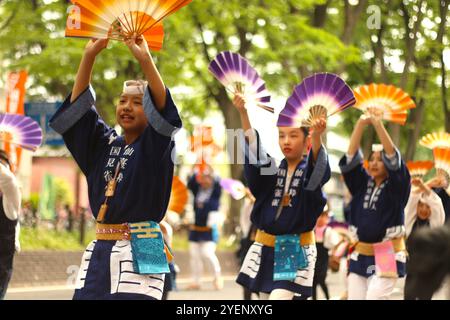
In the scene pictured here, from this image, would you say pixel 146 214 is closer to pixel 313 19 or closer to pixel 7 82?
pixel 7 82

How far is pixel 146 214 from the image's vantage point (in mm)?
6254

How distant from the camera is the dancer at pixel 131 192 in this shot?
6.12 meters

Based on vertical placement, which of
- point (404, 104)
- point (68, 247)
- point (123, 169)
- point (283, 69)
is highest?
point (283, 69)

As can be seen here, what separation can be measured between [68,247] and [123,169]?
1314 centimetres

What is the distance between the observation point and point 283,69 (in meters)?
21.8

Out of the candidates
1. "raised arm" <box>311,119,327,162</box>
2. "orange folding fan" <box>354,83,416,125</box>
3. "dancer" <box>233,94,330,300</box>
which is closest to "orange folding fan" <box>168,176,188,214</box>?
"orange folding fan" <box>354,83,416,125</box>

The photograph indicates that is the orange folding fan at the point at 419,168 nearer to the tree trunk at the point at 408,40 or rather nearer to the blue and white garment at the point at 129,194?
the blue and white garment at the point at 129,194

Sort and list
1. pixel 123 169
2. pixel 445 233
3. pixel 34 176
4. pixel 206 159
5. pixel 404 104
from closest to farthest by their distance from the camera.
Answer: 1. pixel 445 233
2. pixel 123 169
3. pixel 404 104
4. pixel 206 159
5. pixel 34 176

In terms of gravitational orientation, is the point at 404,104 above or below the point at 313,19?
below

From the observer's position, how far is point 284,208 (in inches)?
340

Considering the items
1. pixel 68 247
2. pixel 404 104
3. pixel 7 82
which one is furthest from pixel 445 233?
pixel 68 247

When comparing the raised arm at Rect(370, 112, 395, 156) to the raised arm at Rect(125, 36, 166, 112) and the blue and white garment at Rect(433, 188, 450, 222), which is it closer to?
the blue and white garment at Rect(433, 188, 450, 222)
